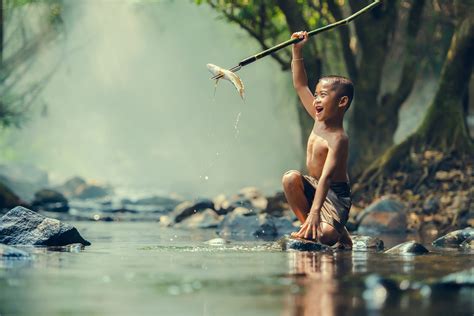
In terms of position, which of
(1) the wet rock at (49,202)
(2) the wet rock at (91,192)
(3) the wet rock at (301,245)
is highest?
(2) the wet rock at (91,192)

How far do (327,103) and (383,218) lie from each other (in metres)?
7.77

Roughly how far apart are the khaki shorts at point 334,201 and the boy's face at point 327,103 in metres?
0.71

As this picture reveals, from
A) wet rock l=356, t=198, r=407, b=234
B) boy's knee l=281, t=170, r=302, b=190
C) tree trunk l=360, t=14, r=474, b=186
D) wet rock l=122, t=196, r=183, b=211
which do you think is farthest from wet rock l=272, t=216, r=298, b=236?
wet rock l=122, t=196, r=183, b=211

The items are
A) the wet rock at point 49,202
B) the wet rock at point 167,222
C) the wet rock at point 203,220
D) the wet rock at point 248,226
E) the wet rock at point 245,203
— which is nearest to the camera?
the wet rock at point 248,226

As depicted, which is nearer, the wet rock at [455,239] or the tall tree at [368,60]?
the wet rock at [455,239]

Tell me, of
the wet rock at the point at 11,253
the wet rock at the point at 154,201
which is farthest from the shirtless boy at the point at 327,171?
the wet rock at the point at 154,201

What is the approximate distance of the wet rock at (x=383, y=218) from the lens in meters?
19.4

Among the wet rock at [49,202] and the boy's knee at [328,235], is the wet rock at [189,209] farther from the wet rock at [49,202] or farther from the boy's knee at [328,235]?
the boy's knee at [328,235]

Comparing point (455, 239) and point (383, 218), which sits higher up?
point (383, 218)

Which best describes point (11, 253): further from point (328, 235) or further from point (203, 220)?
point (203, 220)

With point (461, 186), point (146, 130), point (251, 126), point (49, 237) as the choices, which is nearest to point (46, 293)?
point (49, 237)

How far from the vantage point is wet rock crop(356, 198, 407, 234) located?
763 inches

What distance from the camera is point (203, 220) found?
21406 millimetres

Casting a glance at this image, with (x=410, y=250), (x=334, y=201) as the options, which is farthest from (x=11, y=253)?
(x=410, y=250)
